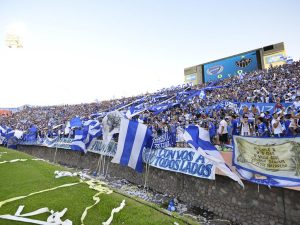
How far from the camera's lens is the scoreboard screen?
104ft

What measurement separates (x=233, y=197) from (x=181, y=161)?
Result: 3.01m

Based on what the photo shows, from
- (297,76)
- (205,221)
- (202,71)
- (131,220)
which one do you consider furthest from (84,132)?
(202,71)

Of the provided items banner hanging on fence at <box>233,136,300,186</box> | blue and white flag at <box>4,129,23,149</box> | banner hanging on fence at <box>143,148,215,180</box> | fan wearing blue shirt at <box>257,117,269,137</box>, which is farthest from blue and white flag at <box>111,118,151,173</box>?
blue and white flag at <box>4,129,23,149</box>

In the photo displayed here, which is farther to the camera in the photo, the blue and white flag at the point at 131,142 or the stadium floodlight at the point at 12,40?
the stadium floodlight at the point at 12,40

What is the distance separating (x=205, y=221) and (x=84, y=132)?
1202 centimetres

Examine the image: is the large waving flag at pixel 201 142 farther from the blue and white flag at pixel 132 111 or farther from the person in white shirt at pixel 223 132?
the blue and white flag at pixel 132 111

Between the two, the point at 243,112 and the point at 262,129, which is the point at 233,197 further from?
the point at 243,112

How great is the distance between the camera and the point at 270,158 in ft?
22.1

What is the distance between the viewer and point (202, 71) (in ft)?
122

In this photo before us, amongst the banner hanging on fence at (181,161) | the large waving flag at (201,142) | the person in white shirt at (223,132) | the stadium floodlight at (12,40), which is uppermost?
the stadium floodlight at (12,40)

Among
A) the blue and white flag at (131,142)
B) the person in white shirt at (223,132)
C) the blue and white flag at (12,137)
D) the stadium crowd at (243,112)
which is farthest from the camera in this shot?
the blue and white flag at (12,137)

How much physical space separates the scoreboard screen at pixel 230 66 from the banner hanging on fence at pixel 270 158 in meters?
26.8

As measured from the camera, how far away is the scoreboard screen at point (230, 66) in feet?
104

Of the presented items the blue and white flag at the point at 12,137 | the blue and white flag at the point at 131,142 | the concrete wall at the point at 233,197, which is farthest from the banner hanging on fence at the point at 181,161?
the blue and white flag at the point at 12,137
